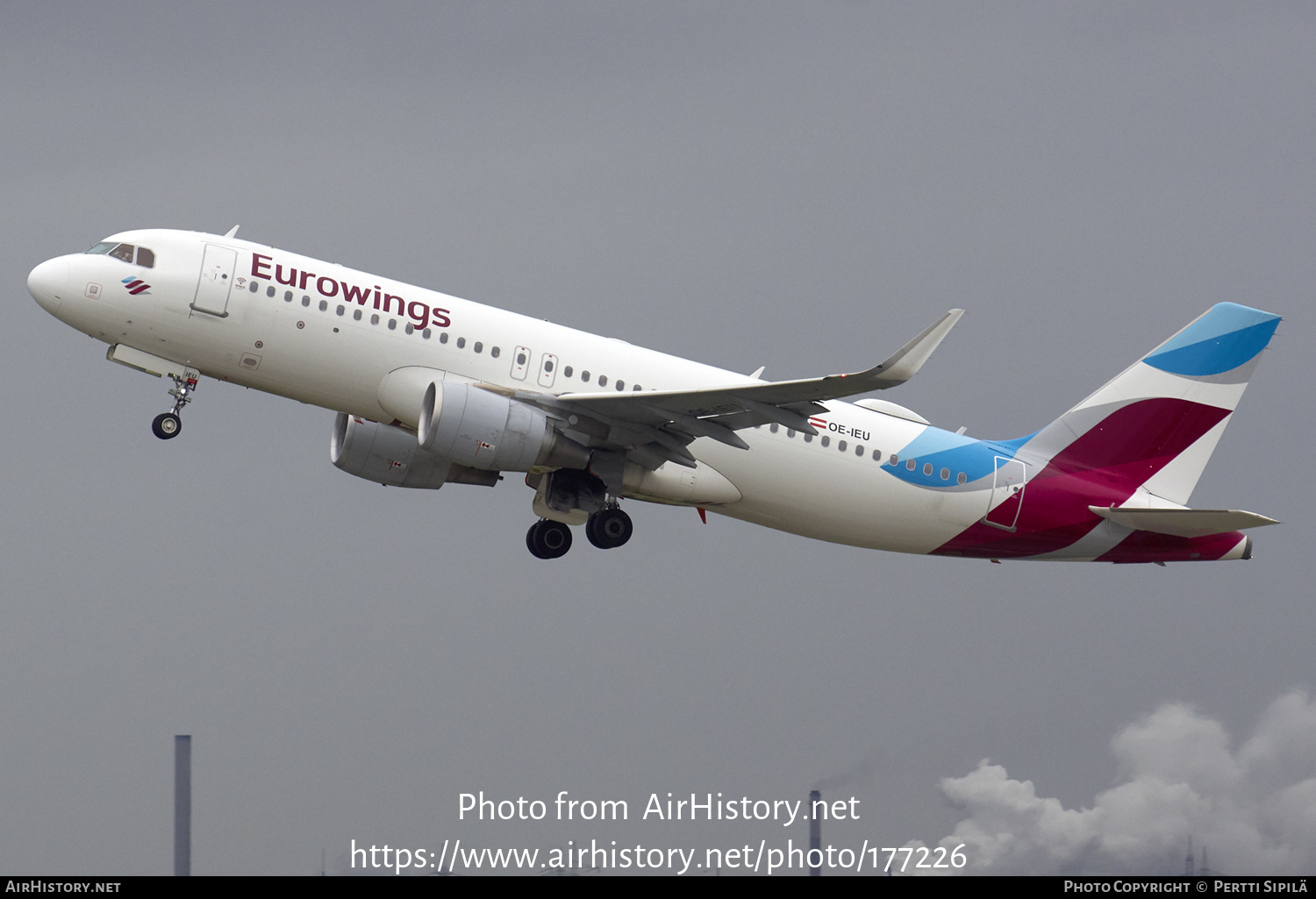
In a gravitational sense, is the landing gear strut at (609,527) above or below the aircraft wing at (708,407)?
below

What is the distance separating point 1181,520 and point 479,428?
1757cm

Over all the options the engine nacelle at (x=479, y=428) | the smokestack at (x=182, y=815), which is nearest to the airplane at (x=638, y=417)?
the engine nacelle at (x=479, y=428)

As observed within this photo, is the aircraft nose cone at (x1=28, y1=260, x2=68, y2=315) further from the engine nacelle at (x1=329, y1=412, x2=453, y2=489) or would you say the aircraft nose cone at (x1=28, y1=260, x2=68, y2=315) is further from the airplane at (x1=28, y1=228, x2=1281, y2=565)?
the engine nacelle at (x1=329, y1=412, x2=453, y2=489)

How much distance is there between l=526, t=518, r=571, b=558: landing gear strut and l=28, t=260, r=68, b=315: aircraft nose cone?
40.2ft

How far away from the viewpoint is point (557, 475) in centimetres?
3459

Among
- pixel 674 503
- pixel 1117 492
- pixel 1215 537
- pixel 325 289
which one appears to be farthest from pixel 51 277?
pixel 1215 537

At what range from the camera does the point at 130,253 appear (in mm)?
33094

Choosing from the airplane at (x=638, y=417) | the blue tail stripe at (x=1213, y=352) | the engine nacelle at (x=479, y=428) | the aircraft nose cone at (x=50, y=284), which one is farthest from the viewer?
the blue tail stripe at (x=1213, y=352)

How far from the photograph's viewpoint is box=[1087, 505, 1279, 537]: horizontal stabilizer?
3516 cm

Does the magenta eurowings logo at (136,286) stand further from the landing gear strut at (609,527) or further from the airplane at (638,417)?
the landing gear strut at (609,527)

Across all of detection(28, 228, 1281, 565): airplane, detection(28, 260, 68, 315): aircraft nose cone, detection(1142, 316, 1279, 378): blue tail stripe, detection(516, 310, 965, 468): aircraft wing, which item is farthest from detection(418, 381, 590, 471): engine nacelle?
detection(1142, 316, 1279, 378): blue tail stripe

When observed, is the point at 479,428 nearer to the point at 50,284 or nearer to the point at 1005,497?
the point at 50,284

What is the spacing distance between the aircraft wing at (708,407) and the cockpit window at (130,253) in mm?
8772

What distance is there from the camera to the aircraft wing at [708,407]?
28469 mm
